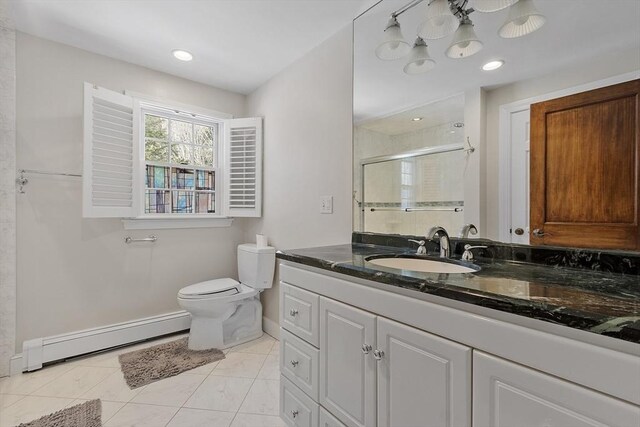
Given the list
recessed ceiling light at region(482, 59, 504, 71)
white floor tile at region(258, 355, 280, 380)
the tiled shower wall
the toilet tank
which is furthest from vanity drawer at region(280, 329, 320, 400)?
the tiled shower wall

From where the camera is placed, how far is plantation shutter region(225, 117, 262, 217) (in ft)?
9.15

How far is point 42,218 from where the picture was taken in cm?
210

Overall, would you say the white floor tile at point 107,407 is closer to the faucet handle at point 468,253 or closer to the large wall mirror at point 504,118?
the large wall mirror at point 504,118

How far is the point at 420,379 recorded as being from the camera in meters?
0.88

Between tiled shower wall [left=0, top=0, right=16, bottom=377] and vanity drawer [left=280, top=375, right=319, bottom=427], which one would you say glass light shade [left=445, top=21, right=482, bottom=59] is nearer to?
vanity drawer [left=280, top=375, right=319, bottom=427]

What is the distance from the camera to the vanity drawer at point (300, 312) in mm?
1291

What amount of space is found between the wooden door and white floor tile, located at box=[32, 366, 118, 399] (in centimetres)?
260

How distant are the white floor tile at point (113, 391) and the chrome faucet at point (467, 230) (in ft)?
6.78

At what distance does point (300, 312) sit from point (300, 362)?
0.23 m

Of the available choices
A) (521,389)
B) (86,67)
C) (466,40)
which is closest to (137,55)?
(86,67)

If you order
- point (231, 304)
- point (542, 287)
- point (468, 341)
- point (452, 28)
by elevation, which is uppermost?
point (452, 28)

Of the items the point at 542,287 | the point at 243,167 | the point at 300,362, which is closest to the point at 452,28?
the point at 542,287

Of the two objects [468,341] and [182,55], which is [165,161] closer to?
[182,55]

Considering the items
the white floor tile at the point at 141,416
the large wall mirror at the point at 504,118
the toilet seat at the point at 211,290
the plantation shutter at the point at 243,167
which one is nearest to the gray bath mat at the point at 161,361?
the white floor tile at the point at 141,416
